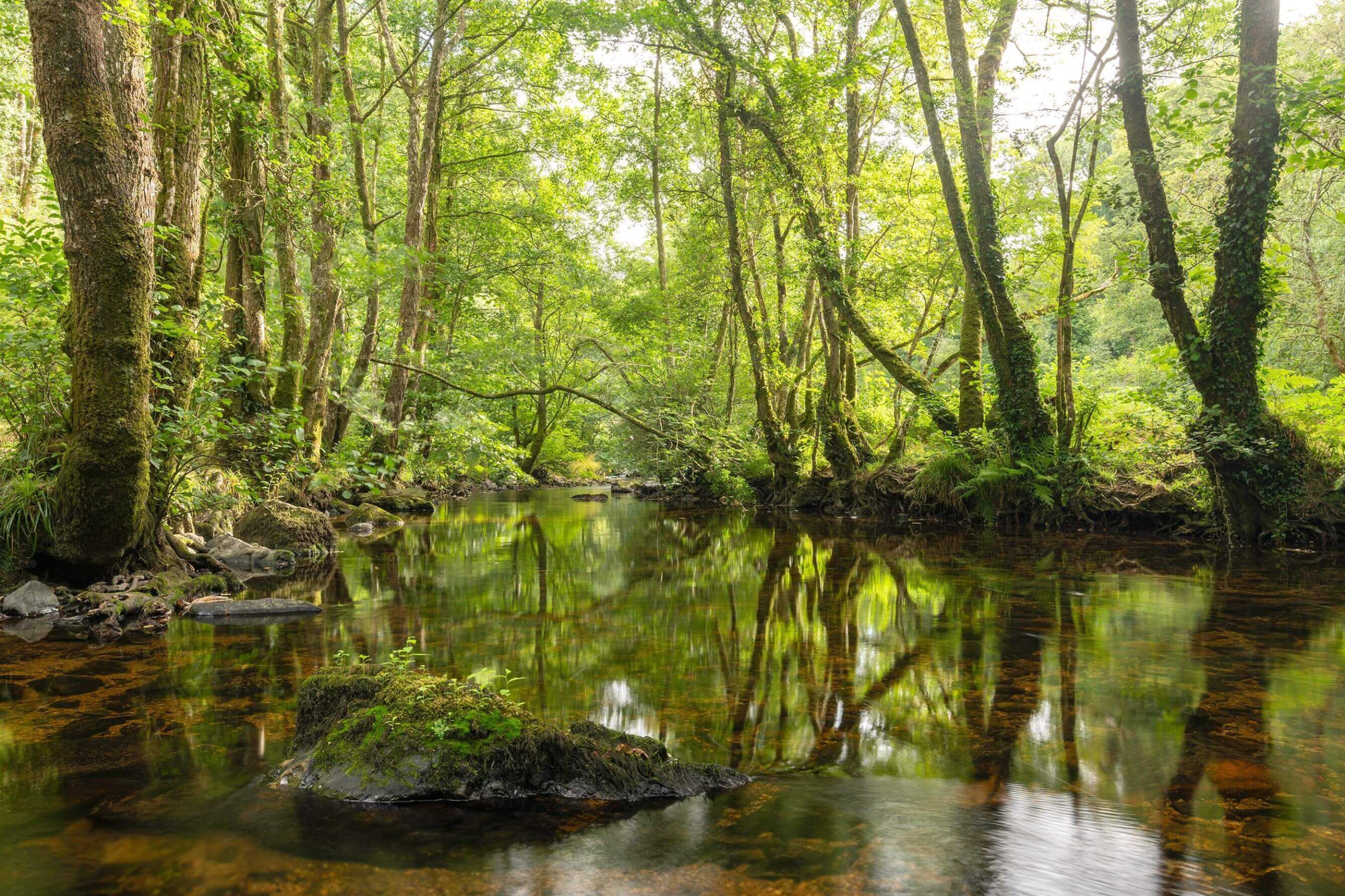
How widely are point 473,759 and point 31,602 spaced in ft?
19.0

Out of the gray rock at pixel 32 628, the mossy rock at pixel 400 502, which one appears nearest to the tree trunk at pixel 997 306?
the gray rock at pixel 32 628

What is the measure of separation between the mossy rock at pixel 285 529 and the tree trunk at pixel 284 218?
2.13 m

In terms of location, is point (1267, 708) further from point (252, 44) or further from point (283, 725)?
point (252, 44)

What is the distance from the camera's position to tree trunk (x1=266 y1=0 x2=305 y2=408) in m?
10.7

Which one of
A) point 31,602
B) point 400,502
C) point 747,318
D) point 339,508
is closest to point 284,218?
point 31,602

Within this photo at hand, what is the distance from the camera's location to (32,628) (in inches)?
232

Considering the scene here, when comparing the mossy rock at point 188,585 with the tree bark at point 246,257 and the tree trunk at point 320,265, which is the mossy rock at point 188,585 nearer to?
the tree bark at point 246,257

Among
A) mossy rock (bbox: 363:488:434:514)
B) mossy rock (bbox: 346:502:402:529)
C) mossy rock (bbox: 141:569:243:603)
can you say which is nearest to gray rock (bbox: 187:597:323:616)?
mossy rock (bbox: 141:569:243:603)

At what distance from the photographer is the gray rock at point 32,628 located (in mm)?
5648

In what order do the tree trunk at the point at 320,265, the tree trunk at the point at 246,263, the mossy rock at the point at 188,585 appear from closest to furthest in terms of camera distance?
1. the mossy rock at the point at 188,585
2. the tree trunk at the point at 246,263
3. the tree trunk at the point at 320,265

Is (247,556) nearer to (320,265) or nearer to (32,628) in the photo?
(32,628)

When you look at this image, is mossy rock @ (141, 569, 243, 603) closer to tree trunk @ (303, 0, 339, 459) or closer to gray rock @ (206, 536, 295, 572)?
gray rock @ (206, 536, 295, 572)

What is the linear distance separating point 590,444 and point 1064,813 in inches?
1700

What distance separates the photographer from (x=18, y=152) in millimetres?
23516
